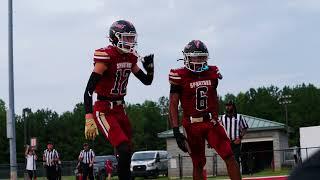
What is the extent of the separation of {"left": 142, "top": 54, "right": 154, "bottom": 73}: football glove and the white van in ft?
93.6

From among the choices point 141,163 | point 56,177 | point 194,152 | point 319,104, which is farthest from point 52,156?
Result: point 319,104

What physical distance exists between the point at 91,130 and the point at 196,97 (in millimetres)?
1737

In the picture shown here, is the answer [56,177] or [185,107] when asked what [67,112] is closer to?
[56,177]

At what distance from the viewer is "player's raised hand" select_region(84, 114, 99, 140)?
6811 millimetres

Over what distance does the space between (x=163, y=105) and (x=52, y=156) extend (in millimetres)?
134165

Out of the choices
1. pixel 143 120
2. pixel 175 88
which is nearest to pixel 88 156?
pixel 175 88

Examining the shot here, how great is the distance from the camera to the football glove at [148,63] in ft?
25.7

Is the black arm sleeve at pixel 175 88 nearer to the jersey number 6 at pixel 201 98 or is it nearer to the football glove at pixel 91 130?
the jersey number 6 at pixel 201 98

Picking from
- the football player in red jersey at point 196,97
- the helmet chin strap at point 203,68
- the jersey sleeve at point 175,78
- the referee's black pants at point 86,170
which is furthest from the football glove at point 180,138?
the referee's black pants at point 86,170

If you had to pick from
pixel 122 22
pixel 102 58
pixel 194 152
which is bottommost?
pixel 194 152

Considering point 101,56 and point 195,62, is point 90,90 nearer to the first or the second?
point 101,56

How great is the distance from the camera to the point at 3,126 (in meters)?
115

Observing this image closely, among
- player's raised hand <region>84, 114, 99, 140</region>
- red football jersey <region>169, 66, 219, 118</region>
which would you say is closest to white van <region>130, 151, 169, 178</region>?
red football jersey <region>169, 66, 219, 118</region>

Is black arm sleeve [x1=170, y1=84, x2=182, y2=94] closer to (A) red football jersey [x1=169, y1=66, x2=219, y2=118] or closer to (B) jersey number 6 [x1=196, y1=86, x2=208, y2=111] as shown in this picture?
(A) red football jersey [x1=169, y1=66, x2=219, y2=118]
